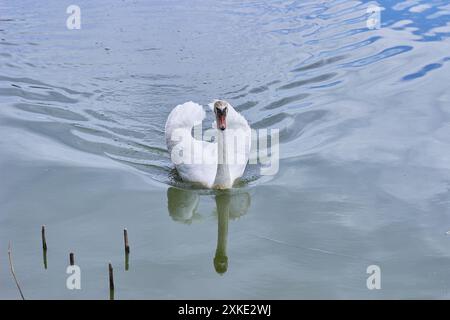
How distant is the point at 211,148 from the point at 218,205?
3.95ft

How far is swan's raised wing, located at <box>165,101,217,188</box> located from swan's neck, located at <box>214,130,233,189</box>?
138mm

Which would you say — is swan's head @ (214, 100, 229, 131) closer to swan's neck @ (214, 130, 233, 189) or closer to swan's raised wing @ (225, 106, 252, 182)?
swan's neck @ (214, 130, 233, 189)

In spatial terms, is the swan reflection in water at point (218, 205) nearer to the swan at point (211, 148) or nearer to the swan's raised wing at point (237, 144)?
the swan at point (211, 148)

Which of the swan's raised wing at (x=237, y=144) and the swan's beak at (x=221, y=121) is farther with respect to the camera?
the swan's raised wing at (x=237, y=144)

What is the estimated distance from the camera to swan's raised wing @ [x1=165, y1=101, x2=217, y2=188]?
376 inches

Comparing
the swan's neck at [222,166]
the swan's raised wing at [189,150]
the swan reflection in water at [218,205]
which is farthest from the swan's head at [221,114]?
the swan reflection in water at [218,205]

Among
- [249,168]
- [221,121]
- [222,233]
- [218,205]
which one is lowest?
A: [222,233]

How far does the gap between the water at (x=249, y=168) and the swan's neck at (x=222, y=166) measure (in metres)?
0.24

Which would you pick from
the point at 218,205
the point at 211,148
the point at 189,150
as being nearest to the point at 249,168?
the point at 211,148

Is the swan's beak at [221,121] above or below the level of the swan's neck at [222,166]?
above

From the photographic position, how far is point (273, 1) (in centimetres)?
1703

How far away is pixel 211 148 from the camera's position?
33.3 ft

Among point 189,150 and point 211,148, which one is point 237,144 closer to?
point 211,148

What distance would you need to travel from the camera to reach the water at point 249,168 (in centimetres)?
750
